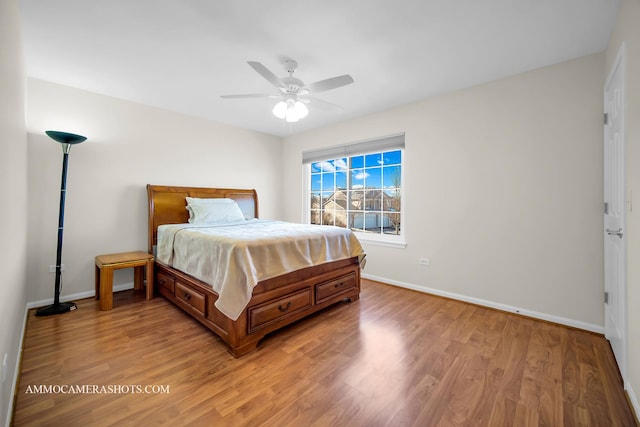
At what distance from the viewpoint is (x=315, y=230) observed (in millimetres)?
2875

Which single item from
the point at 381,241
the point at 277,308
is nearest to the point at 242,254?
the point at 277,308

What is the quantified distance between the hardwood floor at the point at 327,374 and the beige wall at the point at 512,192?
0.47 metres

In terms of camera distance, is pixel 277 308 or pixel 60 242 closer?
pixel 277 308

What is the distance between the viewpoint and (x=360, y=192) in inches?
169

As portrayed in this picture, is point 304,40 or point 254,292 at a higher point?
point 304,40

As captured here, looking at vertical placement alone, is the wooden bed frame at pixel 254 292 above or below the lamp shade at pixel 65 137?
below

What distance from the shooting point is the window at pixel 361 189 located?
3.85m

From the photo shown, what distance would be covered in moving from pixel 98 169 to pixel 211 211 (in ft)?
4.47

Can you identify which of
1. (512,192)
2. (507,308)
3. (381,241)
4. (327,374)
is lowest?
(327,374)

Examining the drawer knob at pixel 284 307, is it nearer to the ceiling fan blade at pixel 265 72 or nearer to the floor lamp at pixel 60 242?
the ceiling fan blade at pixel 265 72

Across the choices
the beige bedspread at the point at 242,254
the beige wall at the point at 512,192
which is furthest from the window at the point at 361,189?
the beige bedspread at the point at 242,254

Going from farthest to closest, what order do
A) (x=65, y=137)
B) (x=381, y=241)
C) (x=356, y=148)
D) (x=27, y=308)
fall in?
1. (x=356, y=148)
2. (x=381, y=241)
3. (x=27, y=308)
4. (x=65, y=137)

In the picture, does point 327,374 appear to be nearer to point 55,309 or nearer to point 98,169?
point 55,309

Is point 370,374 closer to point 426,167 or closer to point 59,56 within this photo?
point 426,167
